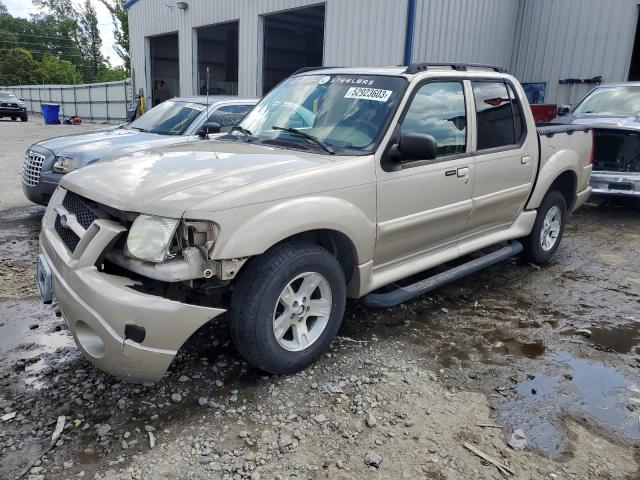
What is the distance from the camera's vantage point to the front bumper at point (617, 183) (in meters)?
7.72

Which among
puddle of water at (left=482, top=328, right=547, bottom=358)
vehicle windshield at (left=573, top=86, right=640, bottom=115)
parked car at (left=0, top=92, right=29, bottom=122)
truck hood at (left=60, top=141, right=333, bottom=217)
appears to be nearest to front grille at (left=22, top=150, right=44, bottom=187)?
truck hood at (left=60, top=141, right=333, bottom=217)

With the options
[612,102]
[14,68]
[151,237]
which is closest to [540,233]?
[151,237]

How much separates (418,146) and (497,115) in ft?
5.27

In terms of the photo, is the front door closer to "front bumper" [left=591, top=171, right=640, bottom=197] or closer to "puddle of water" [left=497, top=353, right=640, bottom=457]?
"puddle of water" [left=497, top=353, right=640, bottom=457]

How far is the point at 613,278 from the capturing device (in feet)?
17.5

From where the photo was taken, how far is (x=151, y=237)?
8.73 ft

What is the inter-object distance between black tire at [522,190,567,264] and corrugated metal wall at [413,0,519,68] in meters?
7.00

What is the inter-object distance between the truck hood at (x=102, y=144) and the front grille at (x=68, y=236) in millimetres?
2978

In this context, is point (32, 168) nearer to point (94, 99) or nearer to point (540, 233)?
point (540, 233)

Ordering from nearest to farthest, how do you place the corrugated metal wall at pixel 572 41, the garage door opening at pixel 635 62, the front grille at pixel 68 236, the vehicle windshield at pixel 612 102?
1. the front grille at pixel 68 236
2. the vehicle windshield at pixel 612 102
3. the corrugated metal wall at pixel 572 41
4. the garage door opening at pixel 635 62

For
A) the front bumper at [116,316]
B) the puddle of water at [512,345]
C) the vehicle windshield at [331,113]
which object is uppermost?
the vehicle windshield at [331,113]

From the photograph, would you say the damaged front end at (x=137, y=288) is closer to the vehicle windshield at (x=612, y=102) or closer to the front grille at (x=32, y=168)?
the front grille at (x=32, y=168)

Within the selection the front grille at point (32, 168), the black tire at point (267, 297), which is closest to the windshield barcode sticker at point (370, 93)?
the black tire at point (267, 297)

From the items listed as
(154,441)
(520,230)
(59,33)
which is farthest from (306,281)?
(59,33)
